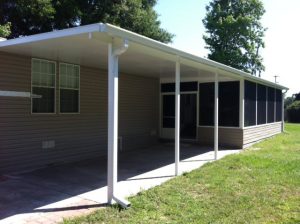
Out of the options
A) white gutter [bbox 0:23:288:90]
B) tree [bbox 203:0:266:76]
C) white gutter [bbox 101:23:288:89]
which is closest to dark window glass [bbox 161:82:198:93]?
white gutter [bbox 101:23:288:89]

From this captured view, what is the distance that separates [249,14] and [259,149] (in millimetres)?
20340

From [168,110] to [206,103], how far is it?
5.12ft

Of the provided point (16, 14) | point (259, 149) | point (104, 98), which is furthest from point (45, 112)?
point (16, 14)

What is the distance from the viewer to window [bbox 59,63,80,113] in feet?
28.1

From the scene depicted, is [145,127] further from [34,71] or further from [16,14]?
[16,14]

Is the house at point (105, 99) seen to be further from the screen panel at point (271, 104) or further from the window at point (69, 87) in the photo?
the screen panel at point (271, 104)

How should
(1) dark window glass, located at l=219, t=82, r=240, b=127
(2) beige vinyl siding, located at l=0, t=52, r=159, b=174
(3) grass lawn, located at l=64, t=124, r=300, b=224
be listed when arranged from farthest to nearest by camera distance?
(1) dark window glass, located at l=219, t=82, r=240, b=127, (2) beige vinyl siding, located at l=0, t=52, r=159, b=174, (3) grass lawn, located at l=64, t=124, r=300, b=224

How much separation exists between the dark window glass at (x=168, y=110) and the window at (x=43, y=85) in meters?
5.98


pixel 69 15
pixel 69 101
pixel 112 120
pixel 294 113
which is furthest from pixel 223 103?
pixel 294 113

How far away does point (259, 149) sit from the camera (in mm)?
11516

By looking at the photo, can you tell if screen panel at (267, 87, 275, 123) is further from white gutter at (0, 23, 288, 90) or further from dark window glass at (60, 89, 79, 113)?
dark window glass at (60, 89, 79, 113)

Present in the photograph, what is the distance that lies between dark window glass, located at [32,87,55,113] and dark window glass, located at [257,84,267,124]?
8.71 m

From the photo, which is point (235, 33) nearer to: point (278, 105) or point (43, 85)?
point (278, 105)

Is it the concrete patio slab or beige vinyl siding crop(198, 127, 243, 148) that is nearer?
the concrete patio slab
